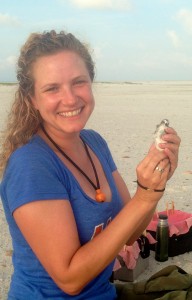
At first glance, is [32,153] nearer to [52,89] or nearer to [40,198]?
[40,198]

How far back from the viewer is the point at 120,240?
212 centimetres

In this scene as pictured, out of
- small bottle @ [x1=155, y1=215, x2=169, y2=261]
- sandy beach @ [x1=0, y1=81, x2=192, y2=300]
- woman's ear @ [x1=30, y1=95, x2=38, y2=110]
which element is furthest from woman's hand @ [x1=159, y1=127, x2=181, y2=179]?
small bottle @ [x1=155, y1=215, x2=169, y2=261]

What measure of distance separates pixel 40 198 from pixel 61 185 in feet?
0.52

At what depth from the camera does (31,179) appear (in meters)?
2.14

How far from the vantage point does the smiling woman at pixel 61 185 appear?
2125mm

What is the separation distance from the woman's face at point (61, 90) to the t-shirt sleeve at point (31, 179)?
0.29 m

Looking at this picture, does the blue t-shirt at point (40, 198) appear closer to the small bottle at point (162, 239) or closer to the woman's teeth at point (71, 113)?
the woman's teeth at point (71, 113)

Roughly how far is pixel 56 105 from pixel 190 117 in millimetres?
14942

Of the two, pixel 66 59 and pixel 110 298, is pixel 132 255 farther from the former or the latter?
pixel 66 59

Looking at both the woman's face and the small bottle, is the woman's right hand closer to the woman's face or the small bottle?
the woman's face

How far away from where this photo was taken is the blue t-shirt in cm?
215

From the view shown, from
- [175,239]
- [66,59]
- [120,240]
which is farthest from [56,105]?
[175,239]

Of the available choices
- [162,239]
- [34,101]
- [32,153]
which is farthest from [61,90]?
[162,239]

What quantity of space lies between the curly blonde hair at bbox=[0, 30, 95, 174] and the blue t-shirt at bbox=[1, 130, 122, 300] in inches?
4.9
